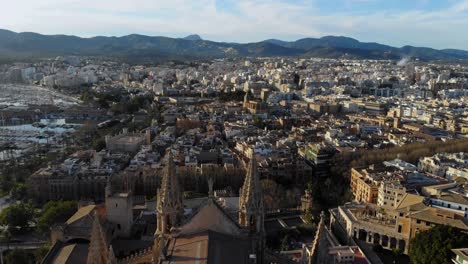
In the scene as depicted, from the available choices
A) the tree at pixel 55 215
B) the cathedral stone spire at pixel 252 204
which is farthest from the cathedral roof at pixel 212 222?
the tree at pixel 55 215

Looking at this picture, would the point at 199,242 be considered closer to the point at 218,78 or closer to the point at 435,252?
the point at 435,252

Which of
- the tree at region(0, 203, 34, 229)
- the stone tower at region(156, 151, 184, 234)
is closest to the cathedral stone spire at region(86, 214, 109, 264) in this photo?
the stone tower at region(156, 151, 184, 234)

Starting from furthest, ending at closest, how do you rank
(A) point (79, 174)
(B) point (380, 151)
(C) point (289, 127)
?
1. (C) point (289, 127)
2. (B) point (380, 151)
3. (A) point (79, 174)

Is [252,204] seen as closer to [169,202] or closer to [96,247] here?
[169,202]

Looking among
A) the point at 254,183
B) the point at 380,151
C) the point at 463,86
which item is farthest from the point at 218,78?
the point at 254,183

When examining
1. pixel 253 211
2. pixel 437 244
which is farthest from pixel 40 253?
pixel 437 244

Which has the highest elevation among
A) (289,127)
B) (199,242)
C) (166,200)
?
(166,200)
